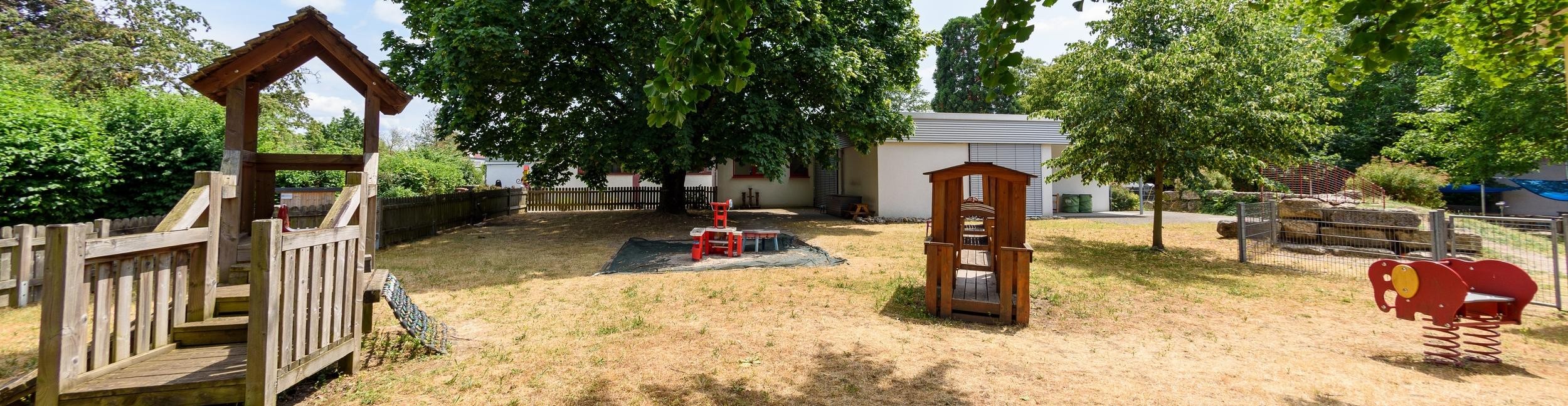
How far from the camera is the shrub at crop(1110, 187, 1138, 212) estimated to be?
22.8 metres

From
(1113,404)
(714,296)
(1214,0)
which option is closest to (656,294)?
(714,296)

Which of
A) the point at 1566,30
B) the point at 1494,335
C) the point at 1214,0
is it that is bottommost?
the point at 1494,335

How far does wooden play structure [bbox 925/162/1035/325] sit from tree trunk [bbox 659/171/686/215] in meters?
11.3

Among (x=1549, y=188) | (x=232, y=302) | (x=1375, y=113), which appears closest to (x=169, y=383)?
(x=232, y=302)

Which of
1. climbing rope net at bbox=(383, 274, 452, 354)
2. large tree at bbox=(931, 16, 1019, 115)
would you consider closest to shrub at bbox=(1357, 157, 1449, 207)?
large tree at bbox=(931, 16, 1019, 115)

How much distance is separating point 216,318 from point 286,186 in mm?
11401

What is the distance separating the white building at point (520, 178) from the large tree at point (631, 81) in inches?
372

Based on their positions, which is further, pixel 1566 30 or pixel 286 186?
pixel 286 186

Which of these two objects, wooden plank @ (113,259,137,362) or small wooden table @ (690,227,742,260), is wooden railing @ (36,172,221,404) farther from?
small wooden table @ (690,227,742,260)

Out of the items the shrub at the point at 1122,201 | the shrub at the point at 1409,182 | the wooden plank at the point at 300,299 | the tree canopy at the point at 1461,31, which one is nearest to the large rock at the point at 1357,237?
the tree canopy at the point at 1461,31

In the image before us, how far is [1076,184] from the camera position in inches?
835

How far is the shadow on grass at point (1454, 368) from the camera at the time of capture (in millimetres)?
3798

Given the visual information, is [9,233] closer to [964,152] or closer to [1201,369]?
[1201,369]

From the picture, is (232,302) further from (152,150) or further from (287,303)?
(152,150)
